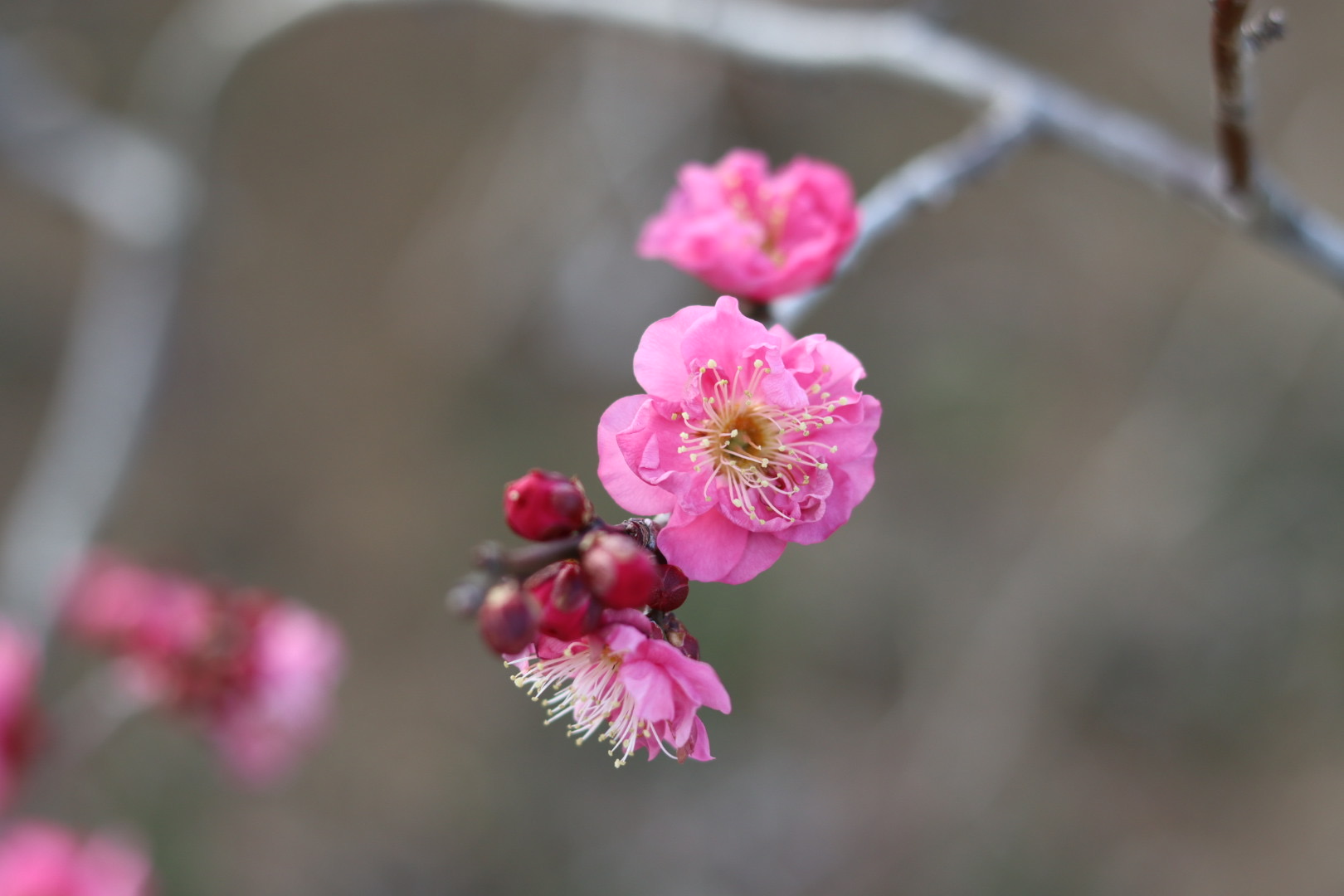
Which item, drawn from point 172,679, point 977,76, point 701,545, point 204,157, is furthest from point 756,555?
point 204,157

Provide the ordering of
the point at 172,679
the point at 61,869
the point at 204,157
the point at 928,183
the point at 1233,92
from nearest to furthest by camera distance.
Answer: the point at 1233,92 < the point at 928,183 < the point at 172,679 < the point at 61,869 < the point at 204,157

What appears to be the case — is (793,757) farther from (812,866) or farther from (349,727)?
(349,727)

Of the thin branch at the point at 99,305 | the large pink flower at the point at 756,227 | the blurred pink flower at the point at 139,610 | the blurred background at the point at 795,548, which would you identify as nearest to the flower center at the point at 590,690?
the large pink flower at the point at 756,227

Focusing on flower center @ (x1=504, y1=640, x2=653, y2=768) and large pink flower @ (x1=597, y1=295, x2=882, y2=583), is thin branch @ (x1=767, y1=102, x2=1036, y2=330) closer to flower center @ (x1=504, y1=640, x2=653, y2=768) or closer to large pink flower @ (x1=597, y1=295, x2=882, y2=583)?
large pink flower @ (x1=597, y1=295, x2=882, y2=583)

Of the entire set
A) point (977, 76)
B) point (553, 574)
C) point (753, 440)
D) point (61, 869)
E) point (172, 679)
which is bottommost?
point (61, 869)

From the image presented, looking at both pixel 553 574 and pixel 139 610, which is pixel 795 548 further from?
pixel 553 574

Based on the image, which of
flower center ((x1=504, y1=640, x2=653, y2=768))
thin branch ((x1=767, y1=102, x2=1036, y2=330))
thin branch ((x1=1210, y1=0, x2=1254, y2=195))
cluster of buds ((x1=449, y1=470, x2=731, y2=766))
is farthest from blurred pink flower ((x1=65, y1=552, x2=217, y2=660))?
thin branch ((x1=1210, y1=0, x2=1254, y2=195))
